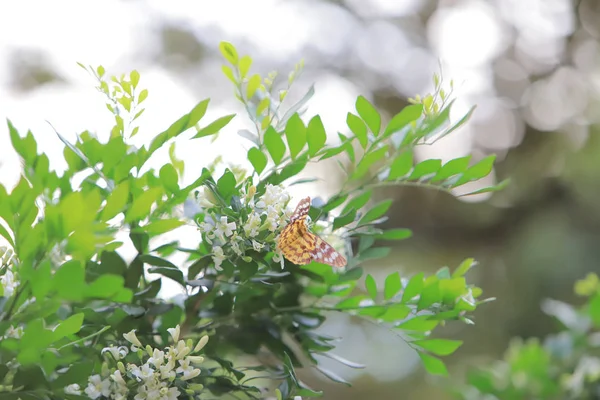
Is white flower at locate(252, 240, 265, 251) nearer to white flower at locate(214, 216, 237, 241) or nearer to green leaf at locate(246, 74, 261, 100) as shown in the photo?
white flower at locate(214, 216, 237, 241)

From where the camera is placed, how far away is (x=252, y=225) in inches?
13.8

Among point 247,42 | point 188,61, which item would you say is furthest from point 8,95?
point 247,42

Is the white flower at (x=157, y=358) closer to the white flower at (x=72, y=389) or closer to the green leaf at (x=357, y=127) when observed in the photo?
the white flower at (x=72, y=389)

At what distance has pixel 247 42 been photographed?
2414 millimetres

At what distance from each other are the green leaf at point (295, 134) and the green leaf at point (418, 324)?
0.15 metres

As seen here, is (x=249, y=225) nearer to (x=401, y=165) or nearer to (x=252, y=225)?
(x=252, y=225)

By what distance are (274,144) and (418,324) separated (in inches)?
6.6

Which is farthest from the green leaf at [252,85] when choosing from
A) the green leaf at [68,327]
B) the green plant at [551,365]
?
the green plant at [551,365]

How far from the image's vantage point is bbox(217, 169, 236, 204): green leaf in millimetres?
360

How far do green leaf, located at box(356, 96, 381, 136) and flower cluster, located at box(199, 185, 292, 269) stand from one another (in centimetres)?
9

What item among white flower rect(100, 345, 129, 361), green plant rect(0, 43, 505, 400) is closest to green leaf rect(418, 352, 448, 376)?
green plant rect(0, 43, 505, 400)

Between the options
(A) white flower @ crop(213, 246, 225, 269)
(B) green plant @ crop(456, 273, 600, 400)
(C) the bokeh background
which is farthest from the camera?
(C) the bokeh background

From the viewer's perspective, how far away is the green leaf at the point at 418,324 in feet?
1.39

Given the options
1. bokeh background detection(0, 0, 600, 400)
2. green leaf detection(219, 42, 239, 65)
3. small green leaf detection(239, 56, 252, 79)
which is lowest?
bokeh background detection(0, 0, 600, 400)
